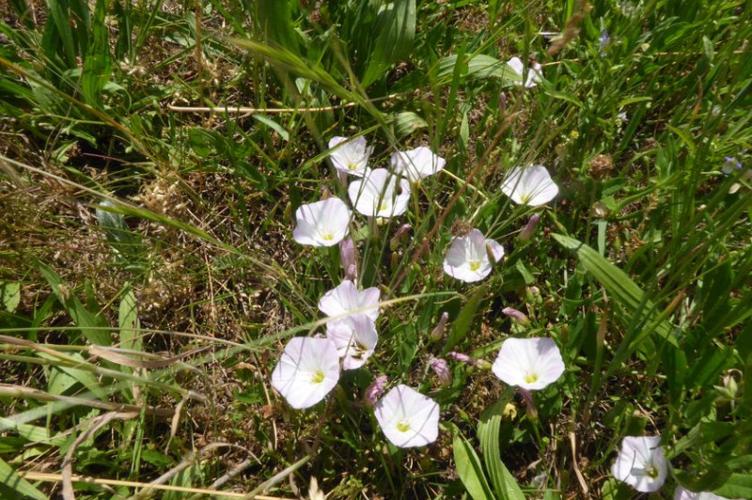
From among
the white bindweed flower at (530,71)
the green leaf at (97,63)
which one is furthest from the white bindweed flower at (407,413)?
the green leaf at (97,63)

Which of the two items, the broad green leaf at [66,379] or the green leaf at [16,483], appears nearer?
the green leaf at [16,483]

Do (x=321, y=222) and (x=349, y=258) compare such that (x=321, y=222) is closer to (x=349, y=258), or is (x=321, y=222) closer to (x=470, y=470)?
(x=349, y=258)

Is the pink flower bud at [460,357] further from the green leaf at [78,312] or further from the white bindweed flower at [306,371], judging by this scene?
the green leaf at [78,312]

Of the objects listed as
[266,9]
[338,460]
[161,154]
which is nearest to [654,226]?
[338,460]

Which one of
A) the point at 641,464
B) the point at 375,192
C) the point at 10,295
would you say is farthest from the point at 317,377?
the point at 10,295

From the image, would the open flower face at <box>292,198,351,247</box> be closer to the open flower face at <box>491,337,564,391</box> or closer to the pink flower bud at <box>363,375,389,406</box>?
the pink flower bud at <box>363,375,389,406</box>

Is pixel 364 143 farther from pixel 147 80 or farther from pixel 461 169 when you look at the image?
pixel 147 80

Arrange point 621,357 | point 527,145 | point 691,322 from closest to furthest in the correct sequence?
point 621,357 → point 691,322 → point 527,145
